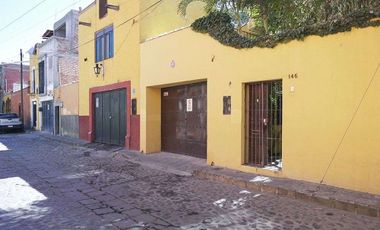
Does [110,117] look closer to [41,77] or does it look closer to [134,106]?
[134,106]

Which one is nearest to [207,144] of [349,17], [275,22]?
[275,22]

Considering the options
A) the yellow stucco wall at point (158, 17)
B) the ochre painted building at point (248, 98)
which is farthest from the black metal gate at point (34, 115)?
the yellow stucco wall at point (158, 17)

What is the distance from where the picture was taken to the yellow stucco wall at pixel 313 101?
7.01 metres

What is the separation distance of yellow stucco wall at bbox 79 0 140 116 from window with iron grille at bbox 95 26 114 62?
24 cm

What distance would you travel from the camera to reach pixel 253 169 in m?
9.29

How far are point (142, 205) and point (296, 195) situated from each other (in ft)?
9.28

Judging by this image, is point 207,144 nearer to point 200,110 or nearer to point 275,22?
point 200,110

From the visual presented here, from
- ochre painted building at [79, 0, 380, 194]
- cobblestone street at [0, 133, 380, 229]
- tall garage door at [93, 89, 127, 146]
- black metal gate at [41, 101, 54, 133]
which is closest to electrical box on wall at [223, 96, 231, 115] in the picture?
ochre painted building at [79, 0, 380, 194]

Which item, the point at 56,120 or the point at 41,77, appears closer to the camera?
the point at 56,120

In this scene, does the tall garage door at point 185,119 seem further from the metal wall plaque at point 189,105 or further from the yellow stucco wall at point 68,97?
the yellow stucco wall at point 68,97

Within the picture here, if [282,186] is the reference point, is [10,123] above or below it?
above

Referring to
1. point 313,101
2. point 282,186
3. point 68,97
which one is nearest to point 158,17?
point 313,101

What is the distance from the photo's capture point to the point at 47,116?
27234 millimetres

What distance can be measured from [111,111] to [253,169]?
9318mm
